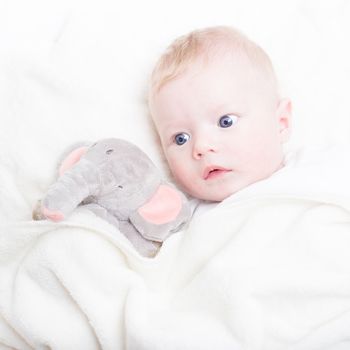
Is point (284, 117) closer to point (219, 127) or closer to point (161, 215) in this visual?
point (219, 127)

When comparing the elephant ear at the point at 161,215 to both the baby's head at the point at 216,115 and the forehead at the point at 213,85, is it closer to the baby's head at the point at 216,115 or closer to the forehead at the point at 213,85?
the baby's head at the point at 216,115

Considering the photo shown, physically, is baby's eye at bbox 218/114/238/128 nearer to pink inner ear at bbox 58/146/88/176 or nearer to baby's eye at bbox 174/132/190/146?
baby's eye at bbox 174/132/190/146


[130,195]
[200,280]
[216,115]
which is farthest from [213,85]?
[200,280]

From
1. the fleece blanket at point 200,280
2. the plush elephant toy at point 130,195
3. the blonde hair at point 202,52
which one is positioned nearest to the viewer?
the fleece blanket at point 200,280

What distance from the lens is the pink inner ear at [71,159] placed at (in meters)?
1.27

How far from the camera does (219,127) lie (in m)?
1.29

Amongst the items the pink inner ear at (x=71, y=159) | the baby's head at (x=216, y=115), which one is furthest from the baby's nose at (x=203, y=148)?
the pink inner ear at (x=71, y=159)

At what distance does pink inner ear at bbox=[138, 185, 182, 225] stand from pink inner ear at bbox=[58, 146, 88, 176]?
163 mm

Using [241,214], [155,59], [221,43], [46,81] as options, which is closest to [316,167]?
[241,214]

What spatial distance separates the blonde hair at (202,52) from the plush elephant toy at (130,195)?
178mm

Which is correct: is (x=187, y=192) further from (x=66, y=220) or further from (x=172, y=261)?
(x=66, y=220)

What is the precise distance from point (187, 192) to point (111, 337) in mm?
388

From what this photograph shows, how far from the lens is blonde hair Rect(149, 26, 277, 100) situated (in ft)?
4.35

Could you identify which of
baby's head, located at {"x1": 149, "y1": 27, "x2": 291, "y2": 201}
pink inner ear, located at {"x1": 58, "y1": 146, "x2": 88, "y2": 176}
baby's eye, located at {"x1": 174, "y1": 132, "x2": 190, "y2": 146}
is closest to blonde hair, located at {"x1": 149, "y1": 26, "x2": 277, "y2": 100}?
baby's head, located at {"x1": 149, "y1": 27, "x2": 291, "y2": 201}
